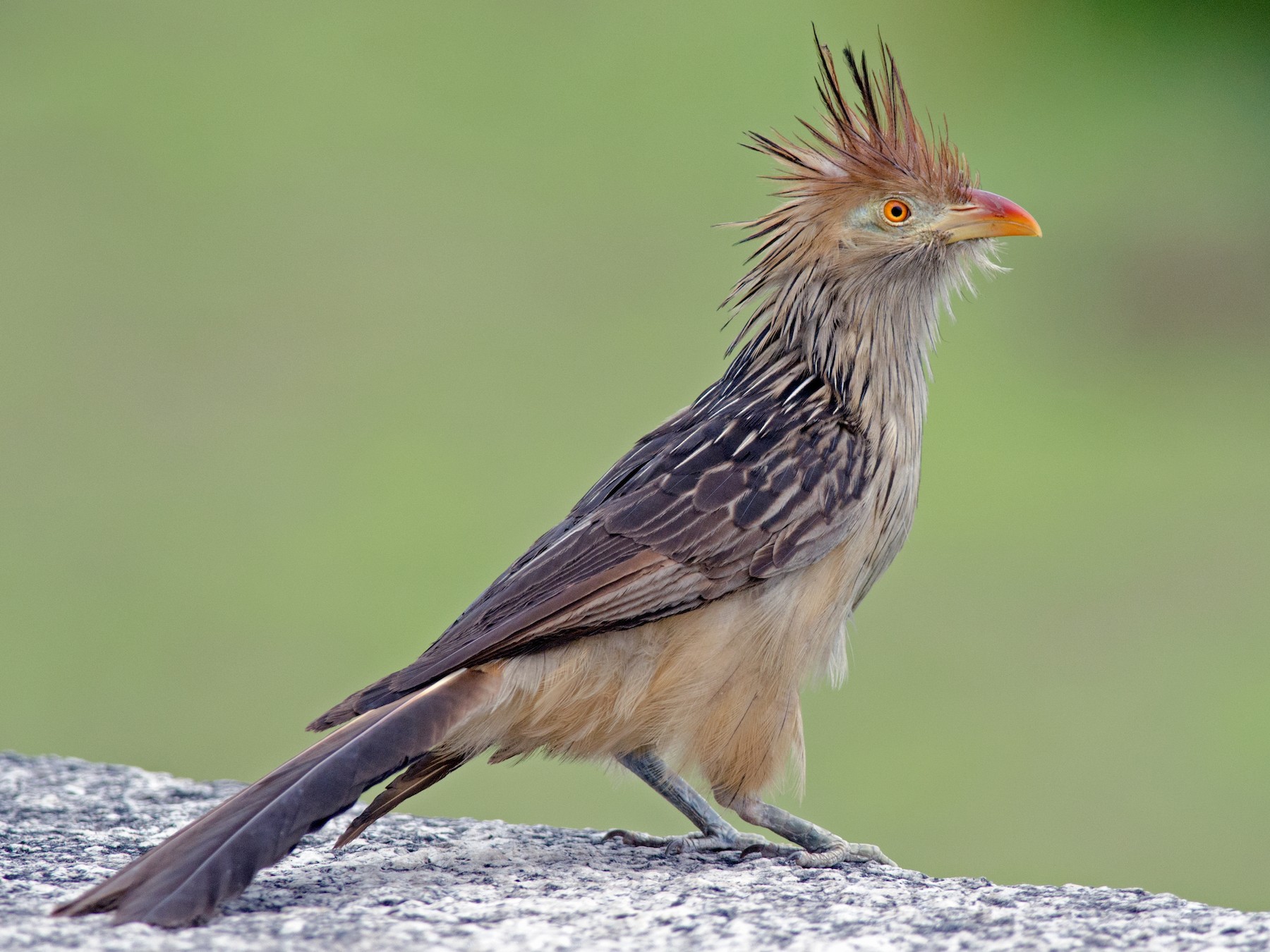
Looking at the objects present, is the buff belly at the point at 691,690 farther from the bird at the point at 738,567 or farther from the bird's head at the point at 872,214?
the bird's head at the point at 872,214

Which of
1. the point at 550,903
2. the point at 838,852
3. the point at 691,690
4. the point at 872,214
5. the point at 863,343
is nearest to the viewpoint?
the point at 550,903

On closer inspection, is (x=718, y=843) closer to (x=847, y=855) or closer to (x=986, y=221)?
(x=847, y=855)

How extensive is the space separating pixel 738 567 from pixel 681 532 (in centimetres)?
22

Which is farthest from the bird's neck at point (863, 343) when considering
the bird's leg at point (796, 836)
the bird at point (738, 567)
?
the bird's leg at point (796, 836)

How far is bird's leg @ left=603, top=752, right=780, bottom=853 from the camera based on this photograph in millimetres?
4867

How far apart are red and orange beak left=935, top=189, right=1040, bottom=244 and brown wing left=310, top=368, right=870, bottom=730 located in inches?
31.2

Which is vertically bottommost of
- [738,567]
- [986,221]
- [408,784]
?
[408,784]

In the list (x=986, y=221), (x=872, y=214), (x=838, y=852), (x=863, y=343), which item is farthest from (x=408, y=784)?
(x=986, y=221)

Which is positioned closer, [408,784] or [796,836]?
[408,784]

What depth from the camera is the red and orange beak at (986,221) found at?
530 cm

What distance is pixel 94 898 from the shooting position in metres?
3.60

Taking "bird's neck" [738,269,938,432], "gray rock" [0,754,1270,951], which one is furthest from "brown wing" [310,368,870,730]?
"gray rock" [0,754,1270,951]

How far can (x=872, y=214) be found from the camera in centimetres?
535

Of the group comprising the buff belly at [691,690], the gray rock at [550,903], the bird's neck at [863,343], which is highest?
the bird's neck at [863,343]
